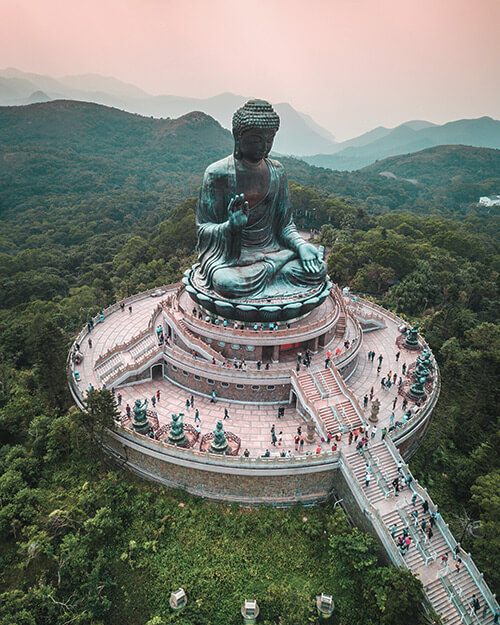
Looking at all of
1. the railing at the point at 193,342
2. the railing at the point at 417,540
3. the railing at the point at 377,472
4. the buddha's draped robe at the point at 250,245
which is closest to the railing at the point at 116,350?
the railing at the point at 193,342

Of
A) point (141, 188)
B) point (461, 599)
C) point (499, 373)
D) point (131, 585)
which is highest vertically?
point (499, 373)

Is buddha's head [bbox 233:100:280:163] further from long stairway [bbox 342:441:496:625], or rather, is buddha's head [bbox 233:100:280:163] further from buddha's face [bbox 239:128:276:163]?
long stairway [bbox 342:441:496:625]

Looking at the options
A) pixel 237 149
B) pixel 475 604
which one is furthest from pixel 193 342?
pixel 475 604

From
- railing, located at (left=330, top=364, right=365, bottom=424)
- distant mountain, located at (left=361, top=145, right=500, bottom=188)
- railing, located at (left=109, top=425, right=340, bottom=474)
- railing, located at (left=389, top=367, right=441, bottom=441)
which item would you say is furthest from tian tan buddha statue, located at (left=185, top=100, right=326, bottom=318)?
distant mountain, located at (left=361, top=145, right=500, bottom=188)

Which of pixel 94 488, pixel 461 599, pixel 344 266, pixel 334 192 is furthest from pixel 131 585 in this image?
pixel 334 192

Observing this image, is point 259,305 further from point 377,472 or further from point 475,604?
point 475,604

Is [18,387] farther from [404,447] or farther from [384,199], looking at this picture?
[384,199]

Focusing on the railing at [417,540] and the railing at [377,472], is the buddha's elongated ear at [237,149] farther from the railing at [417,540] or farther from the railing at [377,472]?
the railing at [417,540]
